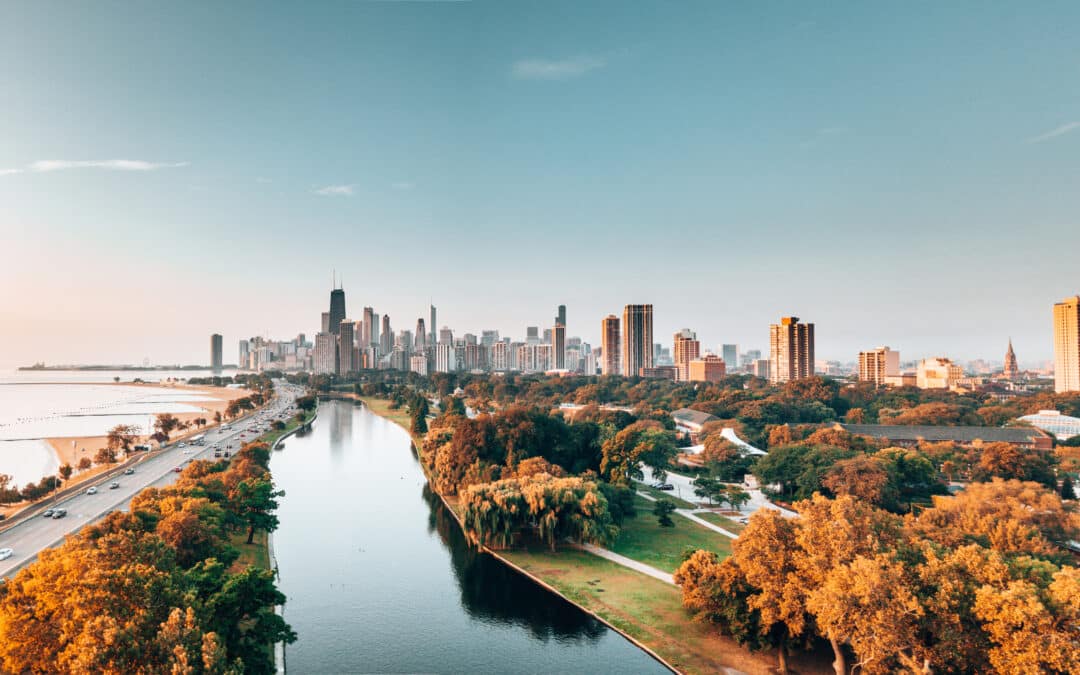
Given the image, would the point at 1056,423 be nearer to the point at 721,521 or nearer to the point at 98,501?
the point at 721,521

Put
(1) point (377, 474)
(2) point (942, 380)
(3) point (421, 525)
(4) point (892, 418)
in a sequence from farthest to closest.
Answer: (2) point (942, 380) < (4) point (892, 418) < (1) point (377, 474) < (3) point (421, 525)

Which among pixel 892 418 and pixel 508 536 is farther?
pixel 892 418

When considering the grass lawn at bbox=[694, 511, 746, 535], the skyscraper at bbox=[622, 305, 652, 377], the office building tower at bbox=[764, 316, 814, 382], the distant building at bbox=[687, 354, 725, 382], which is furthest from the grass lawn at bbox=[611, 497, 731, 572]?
the skyscraper at bbox=[622, 305, 652, 377]

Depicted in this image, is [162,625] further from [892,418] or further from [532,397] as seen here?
[532,397]

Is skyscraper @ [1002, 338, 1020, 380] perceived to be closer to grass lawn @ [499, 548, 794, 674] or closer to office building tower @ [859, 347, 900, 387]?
office building tower @ [859, 347, 900, 387]

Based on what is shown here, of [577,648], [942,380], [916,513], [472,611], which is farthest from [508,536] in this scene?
[942,380]

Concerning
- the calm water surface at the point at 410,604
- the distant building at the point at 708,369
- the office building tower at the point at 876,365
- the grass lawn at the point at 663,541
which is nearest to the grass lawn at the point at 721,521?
the grass lawn at the point at 663,541
